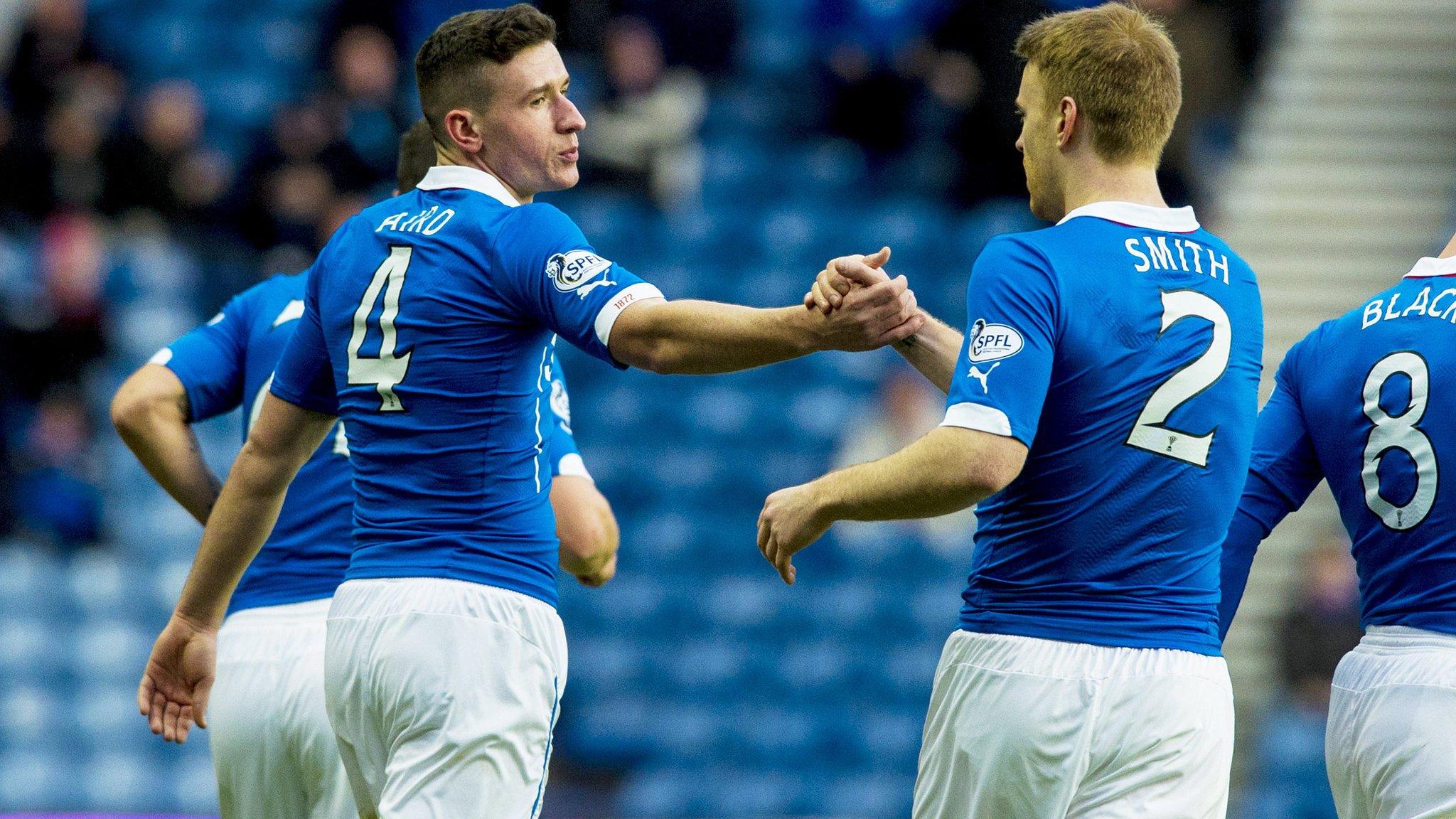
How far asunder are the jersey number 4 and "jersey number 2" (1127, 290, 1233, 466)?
1.49 m

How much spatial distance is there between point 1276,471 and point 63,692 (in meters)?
7.66

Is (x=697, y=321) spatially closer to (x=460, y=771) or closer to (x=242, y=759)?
(x=460, y=771)

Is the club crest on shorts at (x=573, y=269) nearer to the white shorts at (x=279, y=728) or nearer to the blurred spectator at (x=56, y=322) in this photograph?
the white shorts at (x=279, y=728)

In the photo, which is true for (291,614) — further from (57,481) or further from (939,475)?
(57,481)

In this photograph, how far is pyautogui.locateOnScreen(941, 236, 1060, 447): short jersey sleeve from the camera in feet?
10.2

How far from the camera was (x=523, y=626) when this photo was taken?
11.4 feet

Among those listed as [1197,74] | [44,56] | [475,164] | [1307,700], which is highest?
[1197,74]

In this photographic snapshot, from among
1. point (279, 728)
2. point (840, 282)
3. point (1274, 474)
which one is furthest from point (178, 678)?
point (1274, 474)

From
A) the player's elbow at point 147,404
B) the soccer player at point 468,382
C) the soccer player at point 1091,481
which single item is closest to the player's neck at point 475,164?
the soccer player at point 468,382

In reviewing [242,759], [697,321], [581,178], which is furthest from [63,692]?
[697,321]

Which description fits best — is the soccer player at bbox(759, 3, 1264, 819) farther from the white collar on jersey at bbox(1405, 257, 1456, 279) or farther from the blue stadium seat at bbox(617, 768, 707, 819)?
the blue stadium seat at bbox(617, 768, 707, 819)

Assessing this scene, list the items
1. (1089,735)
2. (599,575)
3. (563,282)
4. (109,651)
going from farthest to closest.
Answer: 1. (109,651)
2. (599,575)
3. (563,282)
4. (1089,735)

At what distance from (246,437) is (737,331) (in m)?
1.66

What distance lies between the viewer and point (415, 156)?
4.55 m
